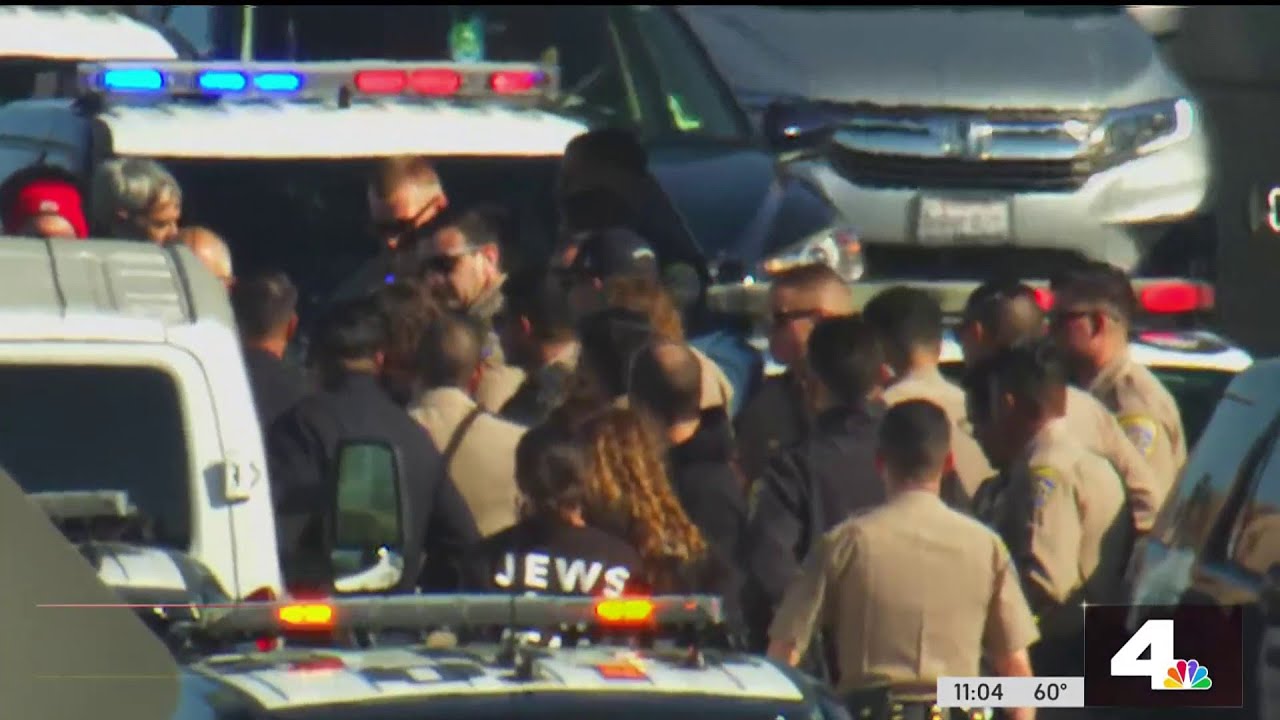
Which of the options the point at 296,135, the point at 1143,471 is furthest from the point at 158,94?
the point at 1143,471

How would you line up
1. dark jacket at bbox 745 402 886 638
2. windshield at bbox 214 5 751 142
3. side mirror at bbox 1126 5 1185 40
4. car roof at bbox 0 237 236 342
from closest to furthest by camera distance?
car roof at bbox 0 237 236 342, dark jacket at bbox 745 402 886 638, windshield at bbox 214 5 751 142, side mirror at bbox 1126 5 1185 40

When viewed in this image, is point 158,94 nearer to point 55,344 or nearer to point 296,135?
point 296,135

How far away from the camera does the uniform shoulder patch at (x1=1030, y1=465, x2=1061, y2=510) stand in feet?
27.1

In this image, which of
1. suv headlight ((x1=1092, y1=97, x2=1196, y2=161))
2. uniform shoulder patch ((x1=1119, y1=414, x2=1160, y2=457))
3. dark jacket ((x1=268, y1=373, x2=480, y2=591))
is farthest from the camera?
suv headlight ((x1=1092, y1=97, x2=1196, y2=161))

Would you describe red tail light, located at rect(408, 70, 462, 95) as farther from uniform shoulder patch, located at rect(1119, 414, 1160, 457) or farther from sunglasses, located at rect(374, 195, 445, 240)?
uniform shoulder patch, located at rect(1119, 414, 1160, 457)

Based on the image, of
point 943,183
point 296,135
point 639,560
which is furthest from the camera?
point 943,183

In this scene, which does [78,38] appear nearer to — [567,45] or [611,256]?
[567,45]

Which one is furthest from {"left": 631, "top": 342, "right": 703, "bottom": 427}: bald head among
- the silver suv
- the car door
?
the silver suv

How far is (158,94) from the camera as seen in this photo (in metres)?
10.1

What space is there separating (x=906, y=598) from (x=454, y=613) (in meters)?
2.30

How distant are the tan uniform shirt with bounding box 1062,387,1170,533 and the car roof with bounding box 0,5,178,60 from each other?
432 centimetres

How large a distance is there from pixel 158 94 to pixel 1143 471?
301cm

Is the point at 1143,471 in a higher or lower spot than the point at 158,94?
lower

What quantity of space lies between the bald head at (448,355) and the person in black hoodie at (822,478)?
748 mm
